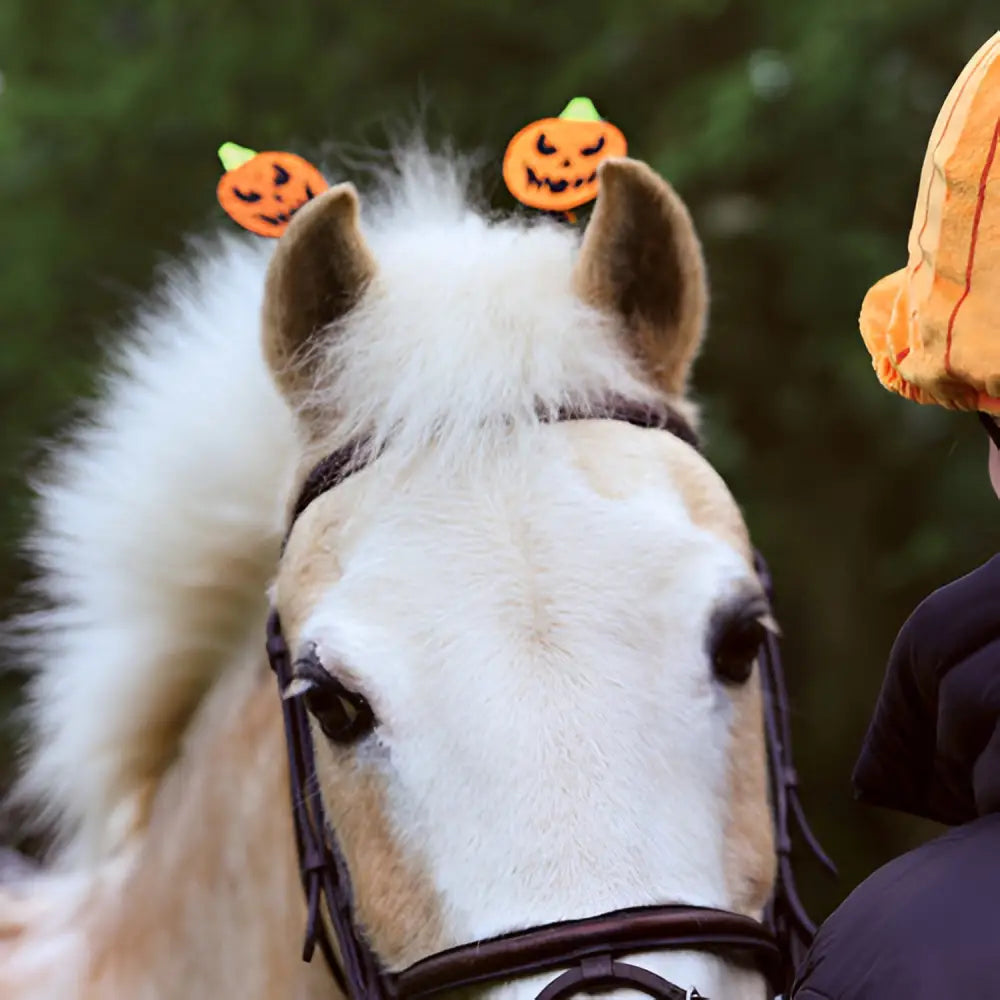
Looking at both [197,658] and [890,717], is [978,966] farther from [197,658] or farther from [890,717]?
[197,658]

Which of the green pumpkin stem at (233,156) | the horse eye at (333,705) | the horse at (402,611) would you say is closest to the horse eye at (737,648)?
the horse at (402,611)

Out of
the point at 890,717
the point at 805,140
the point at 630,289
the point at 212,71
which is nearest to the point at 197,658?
the point at 630,289

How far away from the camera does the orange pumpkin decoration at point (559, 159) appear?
1.86m

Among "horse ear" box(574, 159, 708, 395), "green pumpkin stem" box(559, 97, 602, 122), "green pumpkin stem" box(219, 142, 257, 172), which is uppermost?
"green pumpkin stem" box(219, 142, 257, 172)

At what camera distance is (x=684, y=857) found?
1.34m

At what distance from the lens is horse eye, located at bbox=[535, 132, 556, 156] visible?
1.86 metres

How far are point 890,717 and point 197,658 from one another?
1120mm

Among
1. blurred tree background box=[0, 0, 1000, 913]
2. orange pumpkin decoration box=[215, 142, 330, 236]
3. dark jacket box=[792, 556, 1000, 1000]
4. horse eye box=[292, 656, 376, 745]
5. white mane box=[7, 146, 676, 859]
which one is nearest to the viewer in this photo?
dark jacket box=[792, 556, 1000, 1000]

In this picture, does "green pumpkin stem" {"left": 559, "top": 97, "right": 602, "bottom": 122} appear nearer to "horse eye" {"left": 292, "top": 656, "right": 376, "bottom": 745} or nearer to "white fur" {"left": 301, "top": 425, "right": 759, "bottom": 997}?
"white fur" {"left": 301, "top": 425, "right": 759, "bottom": 997}


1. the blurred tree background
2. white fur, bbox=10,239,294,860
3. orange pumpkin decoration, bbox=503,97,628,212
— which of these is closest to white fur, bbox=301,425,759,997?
white fur, bbox=10,239,294,860

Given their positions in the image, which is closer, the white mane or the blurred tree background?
the white mane

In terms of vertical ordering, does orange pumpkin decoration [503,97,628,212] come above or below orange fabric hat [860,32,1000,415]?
above

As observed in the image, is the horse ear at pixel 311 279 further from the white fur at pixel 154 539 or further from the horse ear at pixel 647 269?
the horse ear at pixel 647 269

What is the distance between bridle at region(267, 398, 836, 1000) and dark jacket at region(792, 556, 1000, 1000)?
24 centimetres
